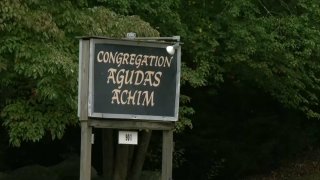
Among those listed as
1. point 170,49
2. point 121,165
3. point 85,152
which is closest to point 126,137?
point 85,152

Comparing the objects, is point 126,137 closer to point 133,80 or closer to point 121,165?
point 133,80

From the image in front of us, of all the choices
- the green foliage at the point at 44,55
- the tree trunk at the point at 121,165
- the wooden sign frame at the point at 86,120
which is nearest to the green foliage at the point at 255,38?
the tree trunk at the point at 121,165

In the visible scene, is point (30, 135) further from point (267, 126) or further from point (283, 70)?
point (267, 126)

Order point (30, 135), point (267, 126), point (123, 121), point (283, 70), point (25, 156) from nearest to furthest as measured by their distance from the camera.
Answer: point (123, 121)
point (30, 135)
point (283, 70)
point (25, 156)
point (267, 126)

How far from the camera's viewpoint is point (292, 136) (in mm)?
19484

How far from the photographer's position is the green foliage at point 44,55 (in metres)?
8.45

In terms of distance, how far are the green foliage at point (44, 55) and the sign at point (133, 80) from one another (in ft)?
4.41

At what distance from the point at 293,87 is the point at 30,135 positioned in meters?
6.49

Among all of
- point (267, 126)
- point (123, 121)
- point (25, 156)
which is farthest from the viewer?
point (267, 126)

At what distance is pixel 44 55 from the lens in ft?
27.4

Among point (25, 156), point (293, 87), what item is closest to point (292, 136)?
point (293, 87)

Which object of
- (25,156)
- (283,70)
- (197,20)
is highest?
(197,20)

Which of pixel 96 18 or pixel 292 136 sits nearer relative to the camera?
pixel 96 18

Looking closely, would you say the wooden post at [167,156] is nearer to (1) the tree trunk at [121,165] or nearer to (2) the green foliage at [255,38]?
(2) the green foliage at [255,38]
